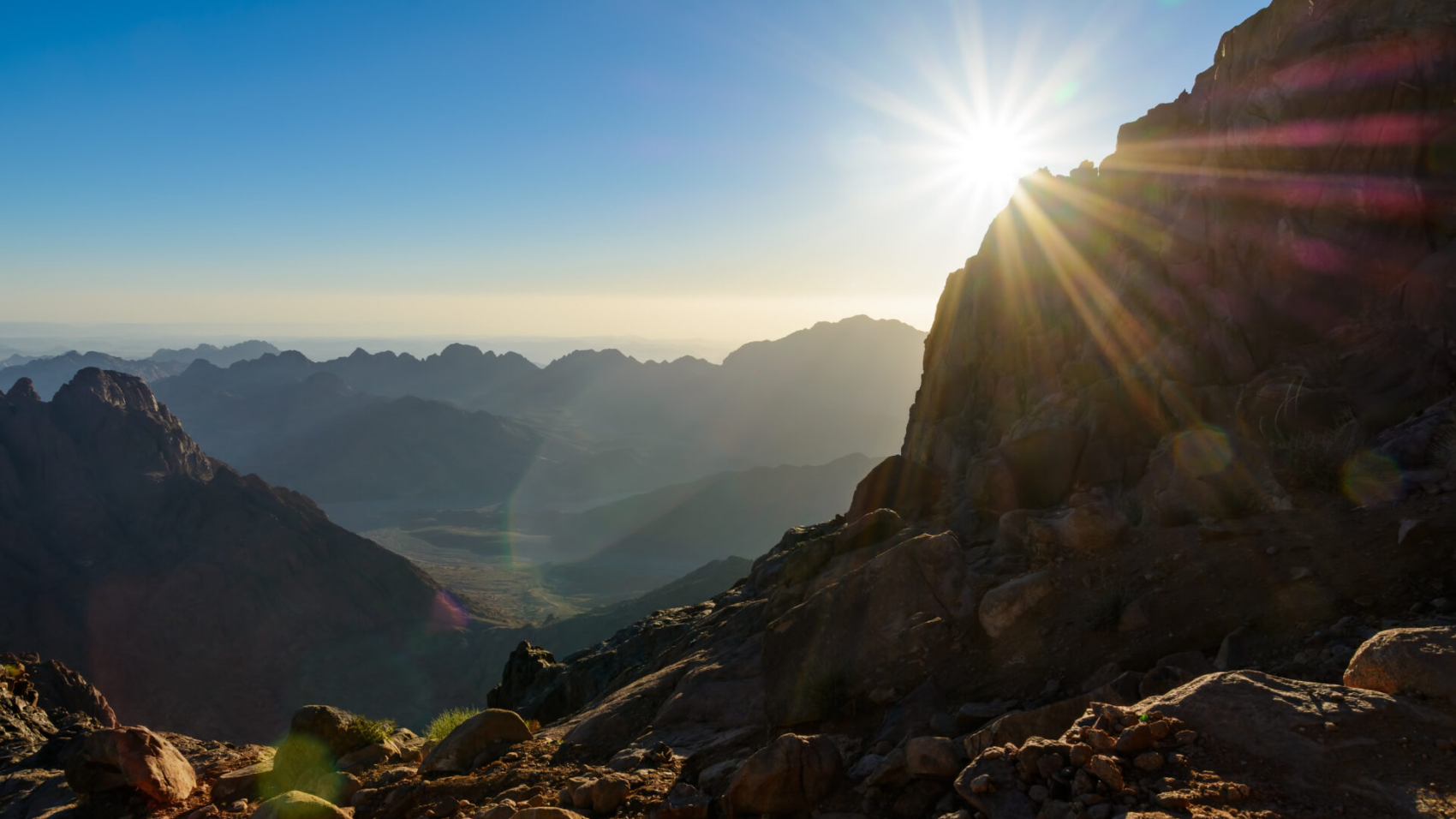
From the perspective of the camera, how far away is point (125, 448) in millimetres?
112312

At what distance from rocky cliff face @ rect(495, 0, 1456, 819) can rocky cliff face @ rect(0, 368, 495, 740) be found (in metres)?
73.1

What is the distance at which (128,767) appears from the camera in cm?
1121

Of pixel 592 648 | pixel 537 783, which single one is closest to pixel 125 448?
pixel 592 648

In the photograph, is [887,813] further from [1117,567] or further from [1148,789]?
[1117,567]

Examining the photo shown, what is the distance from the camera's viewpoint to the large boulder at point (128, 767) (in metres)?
11.2

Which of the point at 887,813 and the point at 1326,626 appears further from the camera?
the point at 1326,626

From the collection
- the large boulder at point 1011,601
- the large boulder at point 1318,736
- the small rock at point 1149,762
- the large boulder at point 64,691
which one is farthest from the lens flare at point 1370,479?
the large boulder at point 64,691

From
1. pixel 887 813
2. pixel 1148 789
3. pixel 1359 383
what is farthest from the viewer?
pixel 1359 383

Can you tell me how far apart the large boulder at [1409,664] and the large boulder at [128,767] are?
15.3 meters

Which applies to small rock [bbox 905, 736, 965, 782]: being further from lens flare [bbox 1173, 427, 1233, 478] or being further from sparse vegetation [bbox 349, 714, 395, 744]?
sparse vegetation [bbox 349, 714, 395, 744]

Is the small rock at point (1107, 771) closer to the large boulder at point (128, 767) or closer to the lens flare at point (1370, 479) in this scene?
the lens flare at point (1370, 479)

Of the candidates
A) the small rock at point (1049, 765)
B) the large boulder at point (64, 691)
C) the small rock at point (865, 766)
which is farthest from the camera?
the large boulder at point (64, 691)

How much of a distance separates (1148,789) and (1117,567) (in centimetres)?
649

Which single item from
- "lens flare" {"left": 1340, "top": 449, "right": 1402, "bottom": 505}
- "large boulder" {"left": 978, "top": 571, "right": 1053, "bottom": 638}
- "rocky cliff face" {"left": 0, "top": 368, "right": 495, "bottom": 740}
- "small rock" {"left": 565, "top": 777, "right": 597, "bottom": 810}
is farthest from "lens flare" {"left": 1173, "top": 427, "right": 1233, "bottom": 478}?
"rocky cliff face" {"left": 0, "top": 368, "right": 495, "bottom": 740}
